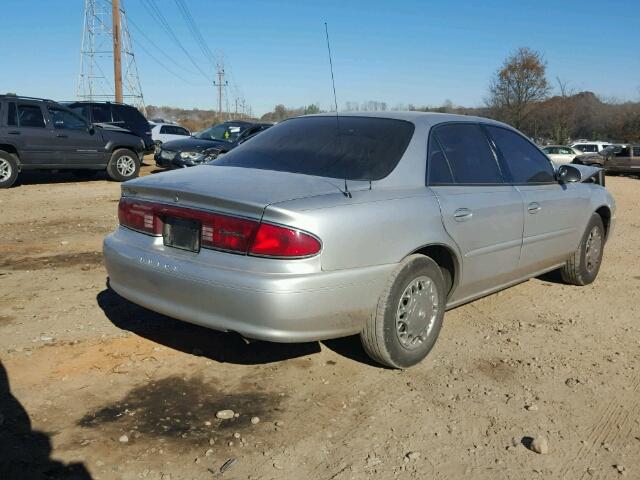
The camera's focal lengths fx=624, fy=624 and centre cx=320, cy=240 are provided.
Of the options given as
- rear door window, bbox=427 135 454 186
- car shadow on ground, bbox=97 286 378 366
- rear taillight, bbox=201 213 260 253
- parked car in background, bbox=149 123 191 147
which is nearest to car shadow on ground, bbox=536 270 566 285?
rear door window, bbox=427 135 454 186

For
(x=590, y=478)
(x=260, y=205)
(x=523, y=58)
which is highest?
(x=523, y=58)

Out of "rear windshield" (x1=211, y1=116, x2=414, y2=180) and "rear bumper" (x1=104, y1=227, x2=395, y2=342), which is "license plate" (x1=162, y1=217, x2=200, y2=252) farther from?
"rear windshield" (x1=211, y1=116, x2=414, y2=180)

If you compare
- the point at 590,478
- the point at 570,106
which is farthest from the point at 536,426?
the point at 570,106

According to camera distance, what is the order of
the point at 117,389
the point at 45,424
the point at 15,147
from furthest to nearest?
the point at 15,147
the point at 117,389
the point at 45,424

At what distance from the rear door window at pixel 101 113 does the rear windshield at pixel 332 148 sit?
1400 centimetres

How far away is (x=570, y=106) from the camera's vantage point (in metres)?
50.0

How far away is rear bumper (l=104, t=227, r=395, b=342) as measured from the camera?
3.13 metres

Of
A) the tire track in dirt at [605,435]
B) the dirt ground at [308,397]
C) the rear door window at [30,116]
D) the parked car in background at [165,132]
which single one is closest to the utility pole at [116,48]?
the parked car in background at [165,132]

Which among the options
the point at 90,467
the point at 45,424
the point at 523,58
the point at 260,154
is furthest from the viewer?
the point at 523,58

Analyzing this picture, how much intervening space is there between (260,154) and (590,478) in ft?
8.92

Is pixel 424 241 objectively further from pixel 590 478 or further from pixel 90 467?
pixel 90 467

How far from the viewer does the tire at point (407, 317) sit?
354cm

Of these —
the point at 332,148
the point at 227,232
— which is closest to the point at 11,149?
the point at 332,148

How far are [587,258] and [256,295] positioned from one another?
3.95 metres
